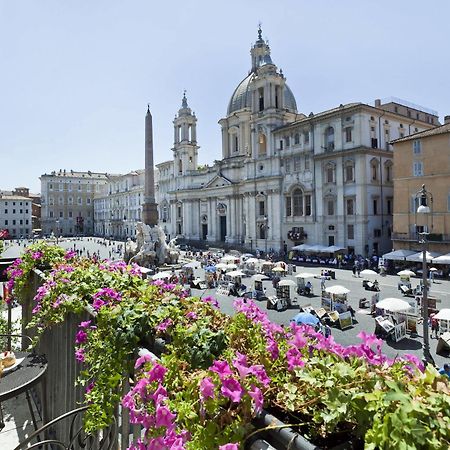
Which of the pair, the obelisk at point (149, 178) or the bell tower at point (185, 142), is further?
the bell tower at point (185, 142)

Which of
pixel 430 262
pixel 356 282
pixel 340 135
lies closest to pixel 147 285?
pixel 356 282

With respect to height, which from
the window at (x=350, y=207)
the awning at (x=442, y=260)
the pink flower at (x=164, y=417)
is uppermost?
the window at (x=350, y=207)

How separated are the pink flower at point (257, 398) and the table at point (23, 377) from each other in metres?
2.35

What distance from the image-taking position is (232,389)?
1.73 m

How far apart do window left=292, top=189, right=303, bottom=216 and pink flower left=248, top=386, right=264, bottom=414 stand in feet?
151

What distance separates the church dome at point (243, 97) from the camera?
6157cm

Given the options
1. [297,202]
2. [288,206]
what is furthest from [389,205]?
[288,206]

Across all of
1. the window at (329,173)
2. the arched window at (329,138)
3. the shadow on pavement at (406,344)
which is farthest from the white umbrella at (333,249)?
the shadow on pavement at (406,344)

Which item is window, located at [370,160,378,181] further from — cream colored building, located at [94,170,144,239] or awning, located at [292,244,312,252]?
cream colored building, located at [94,170,144,239]

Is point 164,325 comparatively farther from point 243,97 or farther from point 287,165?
point 243,97

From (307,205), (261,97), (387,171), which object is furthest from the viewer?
(261,97)

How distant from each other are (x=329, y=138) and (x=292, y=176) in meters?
6.56

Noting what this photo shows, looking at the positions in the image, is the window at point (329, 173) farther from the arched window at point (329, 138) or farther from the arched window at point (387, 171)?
the arched window at point (387, 171)

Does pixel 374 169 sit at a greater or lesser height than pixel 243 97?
lesser
